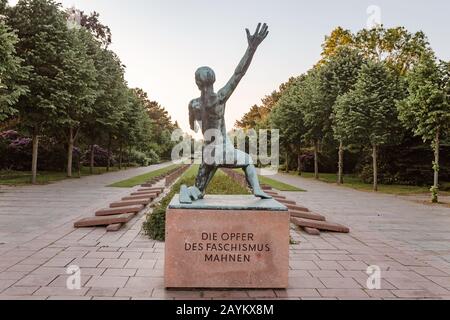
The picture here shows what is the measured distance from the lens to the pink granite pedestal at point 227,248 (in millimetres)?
5023

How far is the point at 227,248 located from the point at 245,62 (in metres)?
2.38

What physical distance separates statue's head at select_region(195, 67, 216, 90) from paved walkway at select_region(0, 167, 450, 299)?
2.64 metres

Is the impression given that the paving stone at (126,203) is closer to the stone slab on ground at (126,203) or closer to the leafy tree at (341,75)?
the stone slab on ground at (126,203)

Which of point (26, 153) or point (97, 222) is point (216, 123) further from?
point (26, 153)

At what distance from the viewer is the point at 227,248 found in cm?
505

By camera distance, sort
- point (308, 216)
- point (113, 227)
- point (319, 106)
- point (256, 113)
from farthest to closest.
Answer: point (256, 113)
point (319, 106)
point (308, 216)
point (113, 227)

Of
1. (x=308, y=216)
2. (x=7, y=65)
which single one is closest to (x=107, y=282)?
(x=308, y=216)

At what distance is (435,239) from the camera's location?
9070 millimetres

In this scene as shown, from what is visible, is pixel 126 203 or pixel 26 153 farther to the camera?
pixel 26 153

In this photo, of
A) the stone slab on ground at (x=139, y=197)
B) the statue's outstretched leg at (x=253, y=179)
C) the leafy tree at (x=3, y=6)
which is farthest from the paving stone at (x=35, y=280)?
the leafy tree at (x=3, y=6)

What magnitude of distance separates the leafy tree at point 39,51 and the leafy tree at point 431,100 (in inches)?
628

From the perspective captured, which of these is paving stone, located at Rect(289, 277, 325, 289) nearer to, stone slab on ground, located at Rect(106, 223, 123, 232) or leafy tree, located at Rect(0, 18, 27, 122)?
stone slab on ground, located at Rect(106, 223, 123, 232)

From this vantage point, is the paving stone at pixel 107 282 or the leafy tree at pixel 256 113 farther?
the leafy tree at pixel 256 113

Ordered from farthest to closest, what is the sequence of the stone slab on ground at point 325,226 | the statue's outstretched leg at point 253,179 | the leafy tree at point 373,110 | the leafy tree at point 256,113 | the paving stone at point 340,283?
the leafy tree at point 256,113 < the leafy tree at point 373,110 < the stone slab on ground at point 325,226 < the statue's outstretched leg at point 253,179 < the paving stone at point 340,283
